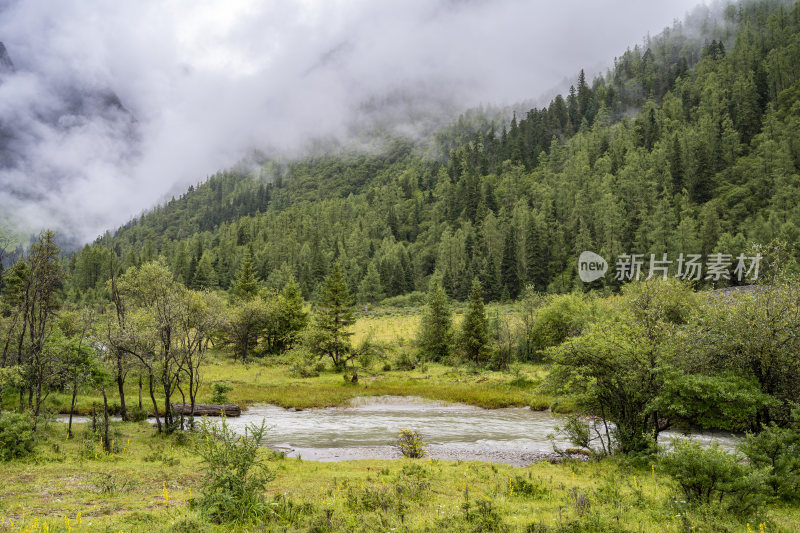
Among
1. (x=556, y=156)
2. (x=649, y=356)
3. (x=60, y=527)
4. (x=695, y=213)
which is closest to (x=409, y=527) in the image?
(x=60, y=527)

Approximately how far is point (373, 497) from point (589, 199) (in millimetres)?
124714

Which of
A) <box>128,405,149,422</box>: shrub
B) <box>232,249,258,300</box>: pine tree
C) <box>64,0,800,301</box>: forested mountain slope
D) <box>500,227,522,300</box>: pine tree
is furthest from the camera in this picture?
<box>500,227,522,300</box>: pine tree

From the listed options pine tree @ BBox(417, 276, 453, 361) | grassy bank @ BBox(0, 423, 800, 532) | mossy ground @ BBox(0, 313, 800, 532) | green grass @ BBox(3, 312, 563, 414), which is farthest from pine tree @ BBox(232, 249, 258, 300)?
grassy bank @ BBox(0, 423, 800, 532)

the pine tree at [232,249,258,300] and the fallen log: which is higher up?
the pine tree at [232,249,258,300]

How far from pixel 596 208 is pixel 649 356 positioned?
107 meters

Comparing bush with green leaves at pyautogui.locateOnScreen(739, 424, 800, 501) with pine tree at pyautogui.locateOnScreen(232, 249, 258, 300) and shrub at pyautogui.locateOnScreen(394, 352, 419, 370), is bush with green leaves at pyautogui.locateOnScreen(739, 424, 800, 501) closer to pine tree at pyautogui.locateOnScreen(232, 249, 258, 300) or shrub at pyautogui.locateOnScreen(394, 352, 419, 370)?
shrub at pyautogui.locateOnScreen(394, 352, 419, 370)

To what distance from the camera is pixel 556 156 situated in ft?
527

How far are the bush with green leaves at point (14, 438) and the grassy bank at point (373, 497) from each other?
0.72m

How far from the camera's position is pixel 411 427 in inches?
1163

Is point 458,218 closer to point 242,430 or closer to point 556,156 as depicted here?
point 556,156

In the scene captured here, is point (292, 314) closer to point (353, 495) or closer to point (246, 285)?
point (246, 285)

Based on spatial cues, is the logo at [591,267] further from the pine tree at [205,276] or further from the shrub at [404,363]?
the pine tree at [205,276]

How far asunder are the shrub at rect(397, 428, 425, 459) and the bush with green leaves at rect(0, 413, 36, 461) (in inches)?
678

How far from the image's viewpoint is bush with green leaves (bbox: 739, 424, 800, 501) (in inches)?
511
